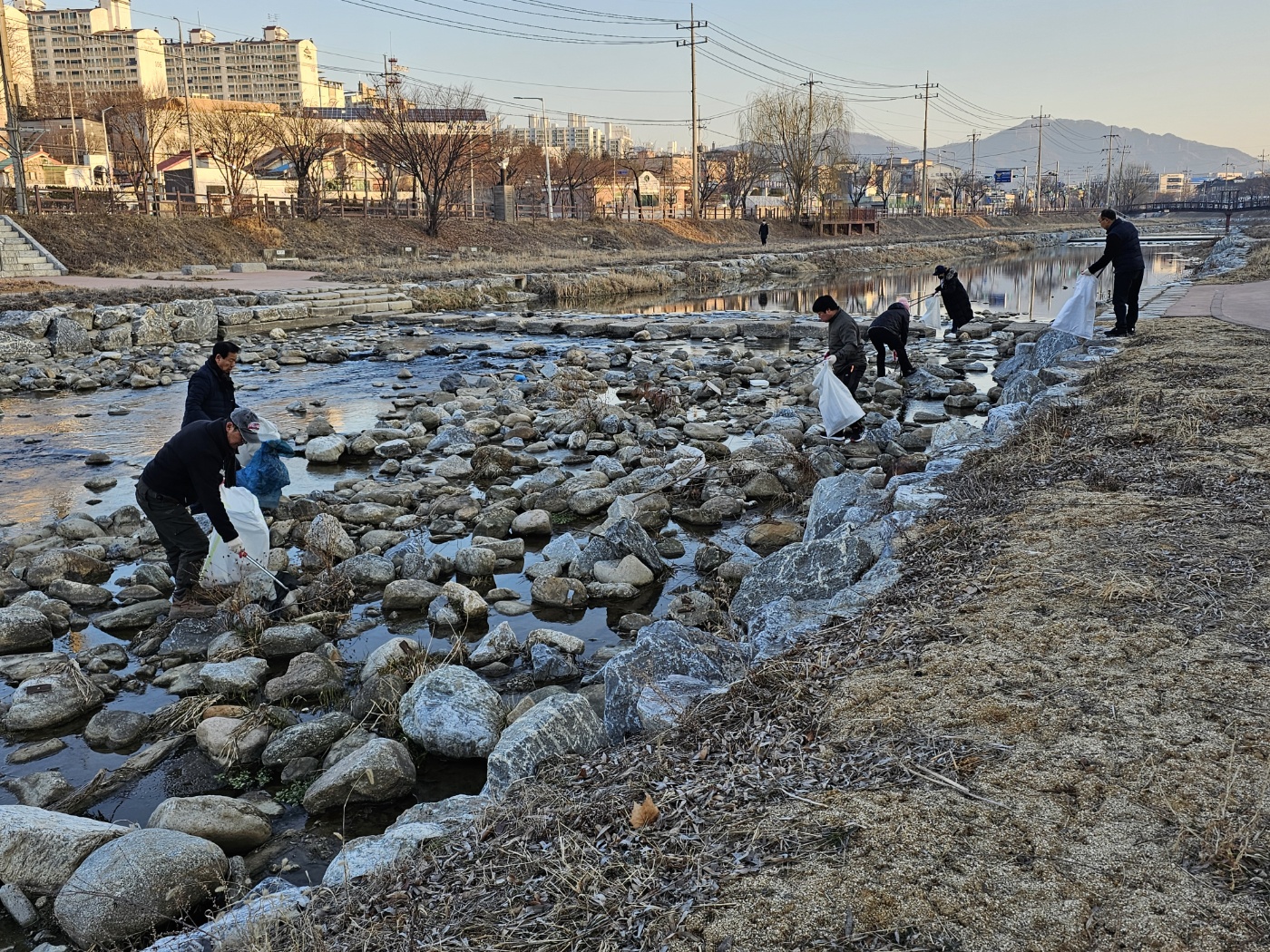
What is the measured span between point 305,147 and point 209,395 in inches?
1611

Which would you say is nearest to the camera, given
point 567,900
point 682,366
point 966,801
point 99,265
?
point 567,900

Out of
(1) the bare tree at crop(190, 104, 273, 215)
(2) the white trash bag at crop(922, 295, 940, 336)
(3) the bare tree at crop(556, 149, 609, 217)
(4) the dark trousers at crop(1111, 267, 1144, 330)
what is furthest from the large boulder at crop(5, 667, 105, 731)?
(3) the bare tree at crop(556, 149, 609, 217)

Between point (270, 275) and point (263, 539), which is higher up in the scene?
point (270, 275)

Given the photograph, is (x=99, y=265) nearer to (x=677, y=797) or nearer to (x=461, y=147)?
(x=461, y=147)

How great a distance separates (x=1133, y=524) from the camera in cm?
466

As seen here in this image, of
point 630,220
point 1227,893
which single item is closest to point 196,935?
point 1227,893

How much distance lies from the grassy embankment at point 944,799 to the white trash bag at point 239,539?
320cm

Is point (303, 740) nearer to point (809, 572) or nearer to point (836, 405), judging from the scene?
point (809, 572)

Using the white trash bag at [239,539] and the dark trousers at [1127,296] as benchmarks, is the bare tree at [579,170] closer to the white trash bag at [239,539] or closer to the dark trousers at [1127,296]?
the dark trousers at [1127,296]

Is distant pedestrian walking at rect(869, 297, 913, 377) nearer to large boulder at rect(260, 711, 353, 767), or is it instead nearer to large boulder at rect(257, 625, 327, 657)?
large boulder at rect(257, 625, 327, 657)

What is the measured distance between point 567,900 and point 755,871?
49 cm

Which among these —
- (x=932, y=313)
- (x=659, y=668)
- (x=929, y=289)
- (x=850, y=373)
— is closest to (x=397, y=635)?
(x=659, y=668)

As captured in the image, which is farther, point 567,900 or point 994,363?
point 994,363

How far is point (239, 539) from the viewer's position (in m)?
5.72
